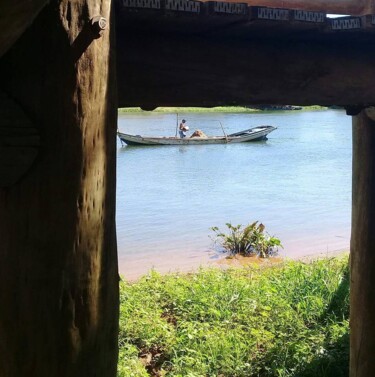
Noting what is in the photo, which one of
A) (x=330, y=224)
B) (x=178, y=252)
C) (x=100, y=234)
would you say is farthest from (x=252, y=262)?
(x=100, y=234)

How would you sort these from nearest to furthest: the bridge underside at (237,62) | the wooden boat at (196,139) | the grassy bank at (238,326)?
the bridge underside at (237,62) → the grassy bank at (238,326) → the wooden boat at (196,139)

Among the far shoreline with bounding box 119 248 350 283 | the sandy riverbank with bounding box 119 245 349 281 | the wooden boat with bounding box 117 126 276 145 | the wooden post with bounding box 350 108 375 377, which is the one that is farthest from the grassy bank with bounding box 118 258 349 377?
the wooden boat with bounding box 117 126 276 145

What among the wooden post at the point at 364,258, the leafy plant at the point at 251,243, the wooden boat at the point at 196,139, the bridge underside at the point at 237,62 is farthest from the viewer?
the wooden boat at the point at 196,139

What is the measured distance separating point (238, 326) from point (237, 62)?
142 inches

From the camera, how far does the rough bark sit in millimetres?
1584

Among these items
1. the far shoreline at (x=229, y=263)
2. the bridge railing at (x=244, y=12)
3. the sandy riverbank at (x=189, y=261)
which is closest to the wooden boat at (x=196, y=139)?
the sandy riverbank at (x=189, y=261)

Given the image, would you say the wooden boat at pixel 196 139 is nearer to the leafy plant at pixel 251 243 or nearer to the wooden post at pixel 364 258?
the leafy plant at pixel 251 243

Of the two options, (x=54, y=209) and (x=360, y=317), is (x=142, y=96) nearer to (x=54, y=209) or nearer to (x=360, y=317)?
(x=54, y=209)

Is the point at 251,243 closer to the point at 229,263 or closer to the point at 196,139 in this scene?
the point at 229,263

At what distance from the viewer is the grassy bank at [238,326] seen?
4.73m

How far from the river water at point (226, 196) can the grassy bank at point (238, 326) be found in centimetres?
279

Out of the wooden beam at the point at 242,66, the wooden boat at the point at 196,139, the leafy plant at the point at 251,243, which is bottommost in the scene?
the leafy plant at the point at 251,243

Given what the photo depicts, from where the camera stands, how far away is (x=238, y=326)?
5484mm

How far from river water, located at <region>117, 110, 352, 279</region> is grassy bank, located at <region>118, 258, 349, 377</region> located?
2789 mm
